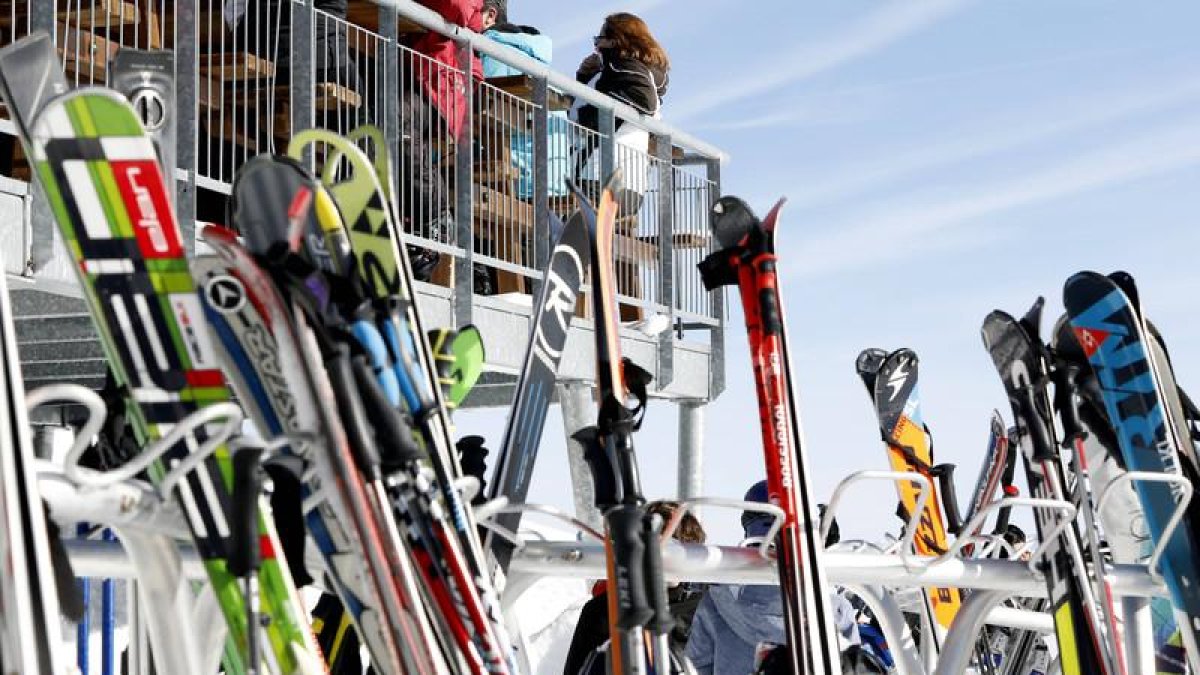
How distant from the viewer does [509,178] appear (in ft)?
29.0

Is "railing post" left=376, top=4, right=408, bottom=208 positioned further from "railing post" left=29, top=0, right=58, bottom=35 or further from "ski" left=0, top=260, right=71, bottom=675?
"ski" left=0, top=260, right=71, bottom=675

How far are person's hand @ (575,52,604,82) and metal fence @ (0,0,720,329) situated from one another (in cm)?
20

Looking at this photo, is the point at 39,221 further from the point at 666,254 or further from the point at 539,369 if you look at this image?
the point at 666,254

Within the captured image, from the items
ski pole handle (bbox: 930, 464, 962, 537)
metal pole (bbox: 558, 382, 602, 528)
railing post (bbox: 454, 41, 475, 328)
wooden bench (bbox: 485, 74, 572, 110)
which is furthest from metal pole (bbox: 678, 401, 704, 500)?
ski pole handle (bbox: 930, 464, 962, 537)

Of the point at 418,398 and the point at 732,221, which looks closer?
the point at 418,398

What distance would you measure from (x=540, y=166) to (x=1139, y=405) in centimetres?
487

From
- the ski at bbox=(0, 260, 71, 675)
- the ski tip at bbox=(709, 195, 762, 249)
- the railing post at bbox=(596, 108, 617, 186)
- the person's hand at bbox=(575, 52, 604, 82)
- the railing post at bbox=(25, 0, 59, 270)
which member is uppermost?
the person's hand at bbox=(575, 52, 604, 82)

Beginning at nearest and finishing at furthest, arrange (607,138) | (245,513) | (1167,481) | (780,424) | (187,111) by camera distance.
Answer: (245,513), (780,424), (1167,481), (187,111), (607,138)

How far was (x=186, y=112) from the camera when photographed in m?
6.28

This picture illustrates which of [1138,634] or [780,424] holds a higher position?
[780,424]

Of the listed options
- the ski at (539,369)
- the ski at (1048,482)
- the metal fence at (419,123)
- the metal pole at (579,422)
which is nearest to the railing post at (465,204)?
the metal fence at (419,123)

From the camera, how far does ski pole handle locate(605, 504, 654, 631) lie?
10.1 feet

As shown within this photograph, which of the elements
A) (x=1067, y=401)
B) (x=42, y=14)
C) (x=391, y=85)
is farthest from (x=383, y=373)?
(x=391, y=85)

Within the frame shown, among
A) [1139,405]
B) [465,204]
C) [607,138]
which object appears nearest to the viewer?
[1139,405]
